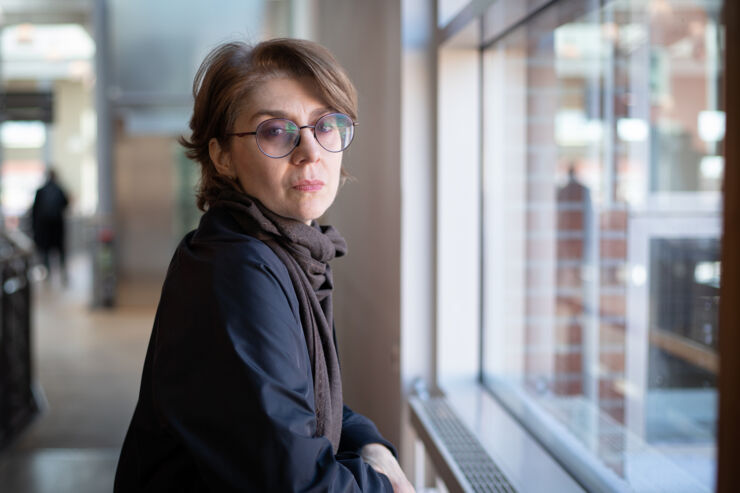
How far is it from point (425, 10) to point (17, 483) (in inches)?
120

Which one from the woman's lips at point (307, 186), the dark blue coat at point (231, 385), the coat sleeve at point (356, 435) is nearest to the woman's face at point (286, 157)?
the woman's lips at point (307, 186)

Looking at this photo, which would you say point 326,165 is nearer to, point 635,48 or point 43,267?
point 635,48

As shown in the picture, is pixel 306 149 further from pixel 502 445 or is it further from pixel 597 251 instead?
pixel 597 251

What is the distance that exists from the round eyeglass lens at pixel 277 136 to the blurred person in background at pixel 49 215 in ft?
35.1

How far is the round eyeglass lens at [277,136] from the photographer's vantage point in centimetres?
119

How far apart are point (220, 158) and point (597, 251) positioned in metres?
3.52

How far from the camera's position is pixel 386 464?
128 centimetres

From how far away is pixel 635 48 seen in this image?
473 cm

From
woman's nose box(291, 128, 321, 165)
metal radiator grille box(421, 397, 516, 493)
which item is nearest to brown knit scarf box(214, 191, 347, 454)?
woman's nose box(291, 128, 321, 165)

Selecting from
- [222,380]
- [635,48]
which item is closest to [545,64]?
[635,48]

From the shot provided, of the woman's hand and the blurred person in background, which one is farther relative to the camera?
the blurred person in background

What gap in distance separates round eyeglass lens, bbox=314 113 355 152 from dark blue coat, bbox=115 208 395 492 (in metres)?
0.23

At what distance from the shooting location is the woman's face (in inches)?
47.3

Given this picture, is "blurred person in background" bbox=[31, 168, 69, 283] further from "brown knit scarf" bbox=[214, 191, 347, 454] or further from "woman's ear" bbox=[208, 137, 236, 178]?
"brown knit scarf" bbox=[214, 191, 347, 454]
